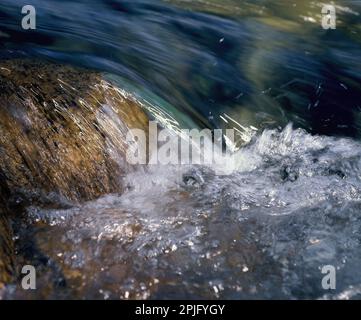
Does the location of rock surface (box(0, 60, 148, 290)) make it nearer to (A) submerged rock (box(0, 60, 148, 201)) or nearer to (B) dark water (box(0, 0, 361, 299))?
(A) submerged rock (box(0, 60, 148, 201))

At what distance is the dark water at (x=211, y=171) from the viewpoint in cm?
315

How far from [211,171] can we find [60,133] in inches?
50.2

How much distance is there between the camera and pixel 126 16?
6711 mm

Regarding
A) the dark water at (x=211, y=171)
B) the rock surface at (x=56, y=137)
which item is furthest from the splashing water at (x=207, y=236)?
the rock surface at (x=56, y=137)

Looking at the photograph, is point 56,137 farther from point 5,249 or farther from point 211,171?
point 211,171

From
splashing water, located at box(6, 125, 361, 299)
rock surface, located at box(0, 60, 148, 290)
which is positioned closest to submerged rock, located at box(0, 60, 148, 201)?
rock surface, located at box(0, 60, 148, 290)

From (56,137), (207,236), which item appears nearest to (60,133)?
(56,137)

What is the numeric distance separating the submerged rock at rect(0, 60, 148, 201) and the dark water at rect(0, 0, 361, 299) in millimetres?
185

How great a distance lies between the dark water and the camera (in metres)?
3.15

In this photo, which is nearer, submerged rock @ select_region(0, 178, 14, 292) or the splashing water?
submerged rock @ select_region(0, 178, 14, 292)

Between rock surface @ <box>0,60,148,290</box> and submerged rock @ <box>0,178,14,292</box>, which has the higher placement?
rock surface @ <box>0,60,148,290</box>

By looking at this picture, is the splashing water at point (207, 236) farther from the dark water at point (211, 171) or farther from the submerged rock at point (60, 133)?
the submerged rock at point (60, 133)
